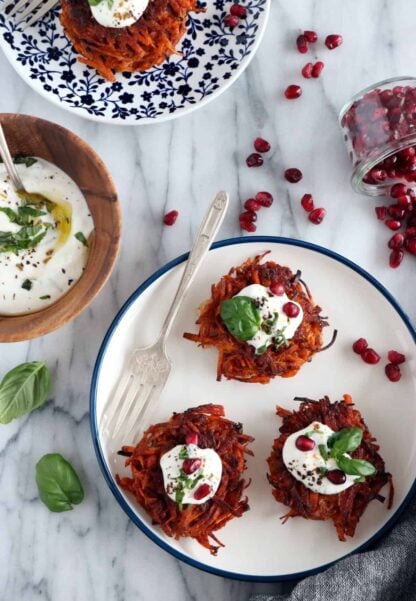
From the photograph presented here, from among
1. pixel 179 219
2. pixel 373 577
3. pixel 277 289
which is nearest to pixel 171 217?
pixel 179 219

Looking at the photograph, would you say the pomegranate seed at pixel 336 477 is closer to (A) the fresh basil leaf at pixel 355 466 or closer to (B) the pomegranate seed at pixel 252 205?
(A) the fresh basil leaf at pixel 355 466

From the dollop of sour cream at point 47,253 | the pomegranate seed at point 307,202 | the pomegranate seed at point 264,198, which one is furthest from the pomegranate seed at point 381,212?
the dollop of sour cream at point 47,253

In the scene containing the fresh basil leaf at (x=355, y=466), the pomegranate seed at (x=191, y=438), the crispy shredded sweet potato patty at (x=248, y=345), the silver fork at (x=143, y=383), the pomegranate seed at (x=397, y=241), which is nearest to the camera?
the fresh basil leaf at (x=355, y=466)

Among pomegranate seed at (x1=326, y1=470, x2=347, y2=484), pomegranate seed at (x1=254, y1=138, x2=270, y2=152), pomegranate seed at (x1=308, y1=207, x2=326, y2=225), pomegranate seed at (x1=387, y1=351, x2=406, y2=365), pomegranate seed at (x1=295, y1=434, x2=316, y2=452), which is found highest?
pomegranate seed at (x1=254, y1=138, x2=270, y2=152)

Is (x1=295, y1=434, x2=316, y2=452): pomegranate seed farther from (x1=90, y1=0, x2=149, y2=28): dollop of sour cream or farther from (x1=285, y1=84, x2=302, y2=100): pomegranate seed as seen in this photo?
(x1=90, y1=0, x2=149, y2=28): dollop of sour cream

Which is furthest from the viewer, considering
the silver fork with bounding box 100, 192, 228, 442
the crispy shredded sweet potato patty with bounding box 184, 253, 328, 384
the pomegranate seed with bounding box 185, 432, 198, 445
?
the silver fork with bounding box 100, 192, 228, 442

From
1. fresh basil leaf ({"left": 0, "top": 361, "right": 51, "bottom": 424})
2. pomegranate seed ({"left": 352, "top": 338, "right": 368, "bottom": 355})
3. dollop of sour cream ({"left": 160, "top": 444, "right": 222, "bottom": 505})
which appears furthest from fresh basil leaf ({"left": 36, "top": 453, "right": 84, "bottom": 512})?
pomegranate seed ({"left": 352, "top": 338, "right": 368, "bottom": 355})

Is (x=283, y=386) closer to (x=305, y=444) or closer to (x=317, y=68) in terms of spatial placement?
(x=305, y=444)
